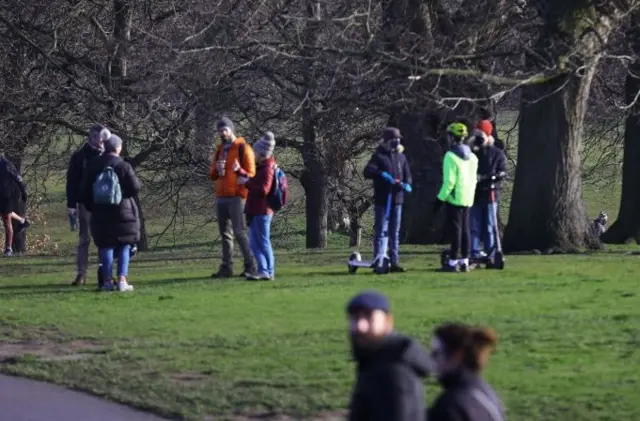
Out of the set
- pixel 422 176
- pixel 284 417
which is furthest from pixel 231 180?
pixel 422 176

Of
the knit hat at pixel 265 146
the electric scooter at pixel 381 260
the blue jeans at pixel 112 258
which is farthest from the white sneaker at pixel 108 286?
the electric scooter at pixel 381 260

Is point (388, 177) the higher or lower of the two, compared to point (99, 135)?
lower

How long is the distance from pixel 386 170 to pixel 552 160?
16.4 feet

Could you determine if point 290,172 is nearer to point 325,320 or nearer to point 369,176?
point 369,176

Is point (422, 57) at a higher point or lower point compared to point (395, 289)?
higher

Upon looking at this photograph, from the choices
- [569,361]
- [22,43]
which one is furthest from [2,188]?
[569,361]

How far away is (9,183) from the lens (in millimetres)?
24203

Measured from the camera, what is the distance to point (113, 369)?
11.5 meters

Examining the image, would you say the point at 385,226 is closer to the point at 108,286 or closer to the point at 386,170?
the point at 386,170

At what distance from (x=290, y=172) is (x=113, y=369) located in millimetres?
20699

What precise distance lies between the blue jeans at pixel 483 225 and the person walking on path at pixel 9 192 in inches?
338

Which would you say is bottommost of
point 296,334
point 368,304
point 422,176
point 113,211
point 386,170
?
point 296,334

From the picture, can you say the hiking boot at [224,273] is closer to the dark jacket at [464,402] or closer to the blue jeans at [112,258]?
the blue jeans at [112,258]

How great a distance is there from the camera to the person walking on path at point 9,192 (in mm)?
23422
